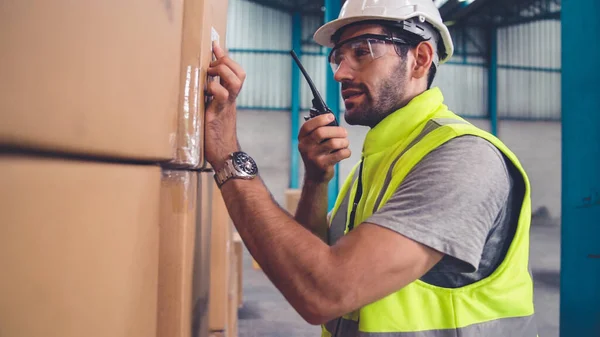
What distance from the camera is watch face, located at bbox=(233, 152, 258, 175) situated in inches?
34.1

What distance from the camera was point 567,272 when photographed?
70.2 inches

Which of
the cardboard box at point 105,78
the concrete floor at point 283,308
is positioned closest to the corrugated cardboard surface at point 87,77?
the cardboard box at point 105,78

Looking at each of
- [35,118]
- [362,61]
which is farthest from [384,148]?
[35,118]

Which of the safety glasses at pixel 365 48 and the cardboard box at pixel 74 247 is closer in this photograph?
the cardboard box at pixel 74 247

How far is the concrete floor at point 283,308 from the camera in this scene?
11.4ft

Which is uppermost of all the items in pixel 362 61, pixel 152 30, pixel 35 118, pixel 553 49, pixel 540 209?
pixel 553 49

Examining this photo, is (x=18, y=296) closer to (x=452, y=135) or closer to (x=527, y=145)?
(x=452, y=135)

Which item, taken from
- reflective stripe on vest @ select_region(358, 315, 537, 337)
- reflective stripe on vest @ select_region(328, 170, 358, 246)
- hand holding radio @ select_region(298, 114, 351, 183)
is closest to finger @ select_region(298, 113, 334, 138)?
hand holding radio @ select_region(298, 114, 351, 183)

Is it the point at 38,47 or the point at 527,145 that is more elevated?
the point at 527,145

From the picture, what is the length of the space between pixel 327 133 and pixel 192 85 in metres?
0.43

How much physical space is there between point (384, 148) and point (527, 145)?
462 inches

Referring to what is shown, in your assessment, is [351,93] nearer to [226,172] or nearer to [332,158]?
[332,158]

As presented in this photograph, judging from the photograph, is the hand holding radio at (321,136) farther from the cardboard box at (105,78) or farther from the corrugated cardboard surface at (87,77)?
the corrugated cardboard surface at (87,77)

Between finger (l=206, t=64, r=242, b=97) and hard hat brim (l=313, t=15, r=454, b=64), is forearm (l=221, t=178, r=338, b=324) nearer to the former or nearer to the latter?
finger (l=206, t=64, r=242, b=97)
